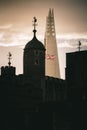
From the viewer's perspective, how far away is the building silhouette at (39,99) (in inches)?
2911

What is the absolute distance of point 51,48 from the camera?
18088 cm

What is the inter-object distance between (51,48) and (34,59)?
85.7 metres

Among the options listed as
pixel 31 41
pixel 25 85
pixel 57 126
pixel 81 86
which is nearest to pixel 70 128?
pixel 57 126

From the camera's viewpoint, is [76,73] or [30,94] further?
[30,94]

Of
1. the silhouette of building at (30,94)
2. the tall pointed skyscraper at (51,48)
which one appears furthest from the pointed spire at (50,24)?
the silhouette of building at (30,94)

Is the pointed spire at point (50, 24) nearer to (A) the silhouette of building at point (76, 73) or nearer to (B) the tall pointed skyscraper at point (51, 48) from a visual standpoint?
(B) the tall pointed skyscraper at point (51, 48)

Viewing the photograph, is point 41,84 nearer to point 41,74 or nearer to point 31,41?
point 41,74

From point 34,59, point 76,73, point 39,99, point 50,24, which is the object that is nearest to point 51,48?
point 50,24

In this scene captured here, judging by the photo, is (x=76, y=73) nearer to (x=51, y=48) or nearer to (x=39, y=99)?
(x=39, y=99)

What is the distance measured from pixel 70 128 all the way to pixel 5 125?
9802mm

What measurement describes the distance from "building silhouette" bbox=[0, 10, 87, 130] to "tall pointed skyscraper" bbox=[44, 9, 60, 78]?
81.3 metres

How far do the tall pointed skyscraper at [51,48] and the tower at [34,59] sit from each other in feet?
259

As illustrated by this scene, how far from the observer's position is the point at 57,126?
2891 inches

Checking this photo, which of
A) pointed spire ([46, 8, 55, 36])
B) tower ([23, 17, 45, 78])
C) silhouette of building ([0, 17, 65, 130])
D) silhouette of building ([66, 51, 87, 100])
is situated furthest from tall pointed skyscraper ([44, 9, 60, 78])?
silhouette of building ([66, 51, 87, 100])
